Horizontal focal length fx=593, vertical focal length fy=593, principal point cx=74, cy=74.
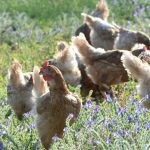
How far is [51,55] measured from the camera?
10609 mm

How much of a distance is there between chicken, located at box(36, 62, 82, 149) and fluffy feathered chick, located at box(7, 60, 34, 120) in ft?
3.62

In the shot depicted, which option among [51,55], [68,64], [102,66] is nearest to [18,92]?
[68,64]

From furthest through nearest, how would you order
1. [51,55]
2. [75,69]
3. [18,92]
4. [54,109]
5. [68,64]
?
[51,55] → [75,69] → [68,64] → [18,92] → [54,109]

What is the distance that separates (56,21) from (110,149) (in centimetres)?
816

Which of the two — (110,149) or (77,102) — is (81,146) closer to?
(110,149)

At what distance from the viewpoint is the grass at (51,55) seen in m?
5.67

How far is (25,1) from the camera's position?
14.6m

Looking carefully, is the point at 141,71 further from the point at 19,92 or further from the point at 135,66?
the point at 19,92

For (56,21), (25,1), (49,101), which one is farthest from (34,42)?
(49,101)

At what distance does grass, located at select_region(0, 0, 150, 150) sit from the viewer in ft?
18.6

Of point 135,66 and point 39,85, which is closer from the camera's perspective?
point 135,66

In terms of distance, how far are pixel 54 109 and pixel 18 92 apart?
1.31m

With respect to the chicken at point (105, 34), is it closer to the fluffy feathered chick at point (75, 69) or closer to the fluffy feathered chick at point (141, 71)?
the fluffy feathered chick at point (75, 69)

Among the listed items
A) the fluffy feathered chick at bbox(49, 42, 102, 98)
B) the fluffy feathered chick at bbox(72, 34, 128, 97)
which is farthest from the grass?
the fluffy feathered chick at bbox(49, 42, 102, 98)
